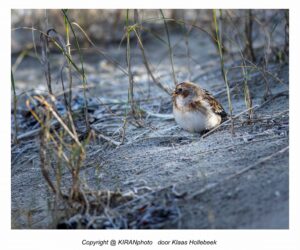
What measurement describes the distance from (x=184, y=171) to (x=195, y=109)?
3.88 ft

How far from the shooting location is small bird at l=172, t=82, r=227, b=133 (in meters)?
4.87

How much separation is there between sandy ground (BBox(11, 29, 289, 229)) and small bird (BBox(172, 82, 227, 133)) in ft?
0.42

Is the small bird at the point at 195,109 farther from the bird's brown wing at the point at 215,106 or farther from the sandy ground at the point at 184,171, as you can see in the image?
the sandy ground at the point at 184,171

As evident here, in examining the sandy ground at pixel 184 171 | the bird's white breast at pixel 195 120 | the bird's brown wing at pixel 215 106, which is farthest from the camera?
the bird's brown wing at pixel 215 106

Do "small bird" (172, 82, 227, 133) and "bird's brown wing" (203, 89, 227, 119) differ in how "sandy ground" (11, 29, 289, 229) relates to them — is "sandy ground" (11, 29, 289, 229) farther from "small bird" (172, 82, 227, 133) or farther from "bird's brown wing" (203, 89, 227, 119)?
"bird's brown wing" (203, 89, 227, 119)

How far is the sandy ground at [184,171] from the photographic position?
10.6ft

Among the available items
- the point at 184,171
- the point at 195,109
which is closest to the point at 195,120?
the point at 195,109

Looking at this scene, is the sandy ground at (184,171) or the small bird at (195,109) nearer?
the sandy ground at (184,171)

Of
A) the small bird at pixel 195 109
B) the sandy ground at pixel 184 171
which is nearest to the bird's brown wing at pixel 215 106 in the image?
the small bird at pixel 195 109

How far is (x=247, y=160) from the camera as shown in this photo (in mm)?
3750

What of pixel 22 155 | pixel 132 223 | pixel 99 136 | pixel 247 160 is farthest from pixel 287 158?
pixel 22 155

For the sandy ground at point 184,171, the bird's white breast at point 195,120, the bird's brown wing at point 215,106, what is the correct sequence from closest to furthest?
the sandy ground at point 184,171
the bird's white breast at point 195,120
the bird's brown wing at point 215,106

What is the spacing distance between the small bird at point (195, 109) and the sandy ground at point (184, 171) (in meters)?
0.13
